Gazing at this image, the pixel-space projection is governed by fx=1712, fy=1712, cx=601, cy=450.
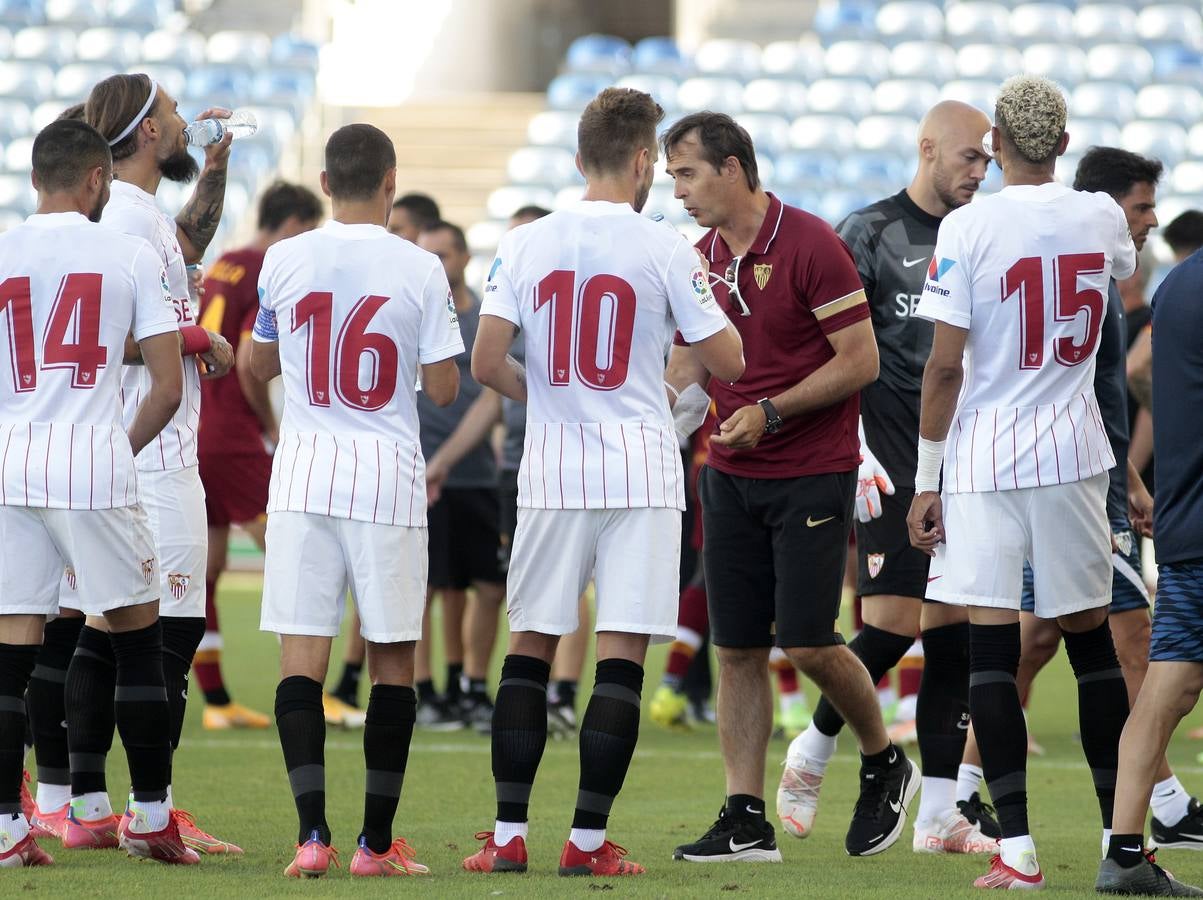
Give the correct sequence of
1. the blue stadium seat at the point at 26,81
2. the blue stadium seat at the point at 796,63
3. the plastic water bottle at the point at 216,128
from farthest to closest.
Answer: the blue stadium seat at the point at 796,63 < the blue stadium seat at the point at 26,81 < the plastic water bottle at the point at 216,128

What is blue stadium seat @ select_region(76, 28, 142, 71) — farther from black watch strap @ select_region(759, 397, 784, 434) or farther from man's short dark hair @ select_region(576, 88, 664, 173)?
black watch strap @ select_region(759, 397, 784, 434)

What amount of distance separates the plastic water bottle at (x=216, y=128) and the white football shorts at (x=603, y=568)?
1.58m

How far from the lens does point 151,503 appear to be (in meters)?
5.22

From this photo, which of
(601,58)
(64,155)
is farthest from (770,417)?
(601,58)

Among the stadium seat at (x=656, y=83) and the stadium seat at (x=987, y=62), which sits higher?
the stadium seat at (x=987, y=62)

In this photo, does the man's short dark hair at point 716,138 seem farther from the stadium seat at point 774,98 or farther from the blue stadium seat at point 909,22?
the blue stadium seat at point 909,22

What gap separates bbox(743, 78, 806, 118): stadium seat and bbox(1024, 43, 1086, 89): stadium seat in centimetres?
273

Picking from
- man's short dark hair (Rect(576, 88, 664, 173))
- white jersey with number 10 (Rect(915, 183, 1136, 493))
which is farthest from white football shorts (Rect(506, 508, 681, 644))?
man's short dark hair (Rect(576, 88, 664, 173))

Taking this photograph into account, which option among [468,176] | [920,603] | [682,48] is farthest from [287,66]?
[920,603]

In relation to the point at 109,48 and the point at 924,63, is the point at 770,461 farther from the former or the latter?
the point at 109,48

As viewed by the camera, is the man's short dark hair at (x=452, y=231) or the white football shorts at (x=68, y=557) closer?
the white football shorts at (x=68, y=557)

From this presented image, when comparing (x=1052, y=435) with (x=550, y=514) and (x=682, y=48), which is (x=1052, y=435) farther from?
(x=682, y=48)

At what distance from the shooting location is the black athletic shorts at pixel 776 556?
5156mm

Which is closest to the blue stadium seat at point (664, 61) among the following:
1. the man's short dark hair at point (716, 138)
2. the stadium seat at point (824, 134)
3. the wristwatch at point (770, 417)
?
the stadium seat at point (824, 134)
